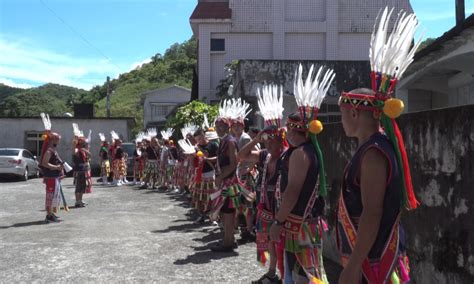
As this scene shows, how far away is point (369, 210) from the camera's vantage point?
270cm

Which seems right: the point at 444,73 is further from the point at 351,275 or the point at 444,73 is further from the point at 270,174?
the point at 351,275

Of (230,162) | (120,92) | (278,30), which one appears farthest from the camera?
(120,92)

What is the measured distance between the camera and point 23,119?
101ft

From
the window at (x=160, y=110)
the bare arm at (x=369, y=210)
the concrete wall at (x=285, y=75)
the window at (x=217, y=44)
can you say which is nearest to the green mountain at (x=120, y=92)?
the window at (x=160, y=110)

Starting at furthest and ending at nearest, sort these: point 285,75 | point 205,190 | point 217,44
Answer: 1. point 217,44
2. point 285,75
3. point 205,190

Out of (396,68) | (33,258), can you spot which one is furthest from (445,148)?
(33,258)

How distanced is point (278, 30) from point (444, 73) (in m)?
19.5

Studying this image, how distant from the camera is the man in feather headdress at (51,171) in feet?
34.1

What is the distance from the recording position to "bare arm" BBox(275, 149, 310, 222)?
3.99m

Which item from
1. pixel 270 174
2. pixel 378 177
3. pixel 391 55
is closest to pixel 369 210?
pixel 378 177

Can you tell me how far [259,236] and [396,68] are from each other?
10.2ft

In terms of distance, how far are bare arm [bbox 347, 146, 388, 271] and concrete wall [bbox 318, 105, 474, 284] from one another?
1.62m

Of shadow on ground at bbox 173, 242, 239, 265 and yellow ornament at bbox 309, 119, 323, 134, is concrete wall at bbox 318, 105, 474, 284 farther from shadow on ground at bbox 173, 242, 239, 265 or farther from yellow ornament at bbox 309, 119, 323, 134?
shadow on ground at bbox 173, 242, 239, 265

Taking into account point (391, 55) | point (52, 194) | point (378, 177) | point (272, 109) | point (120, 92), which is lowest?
point (52, 194)
